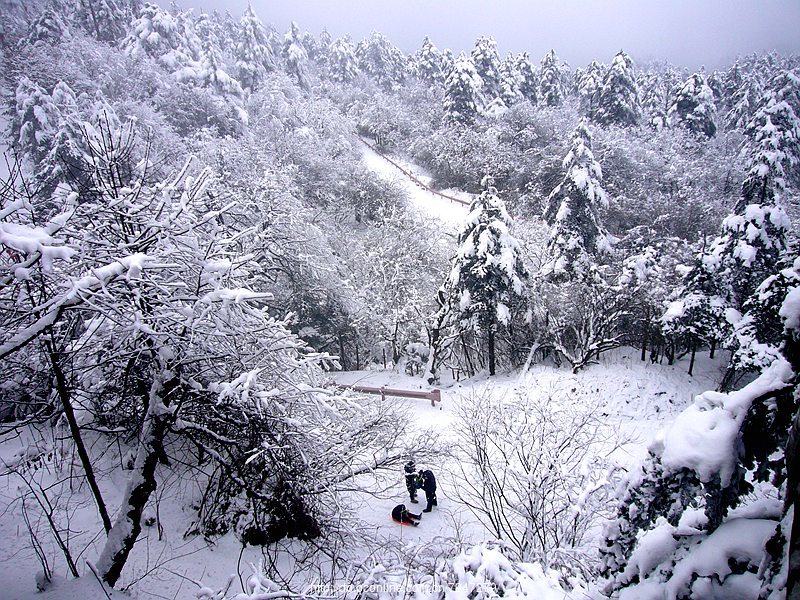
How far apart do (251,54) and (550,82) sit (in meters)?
30.1

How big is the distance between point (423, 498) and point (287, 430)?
5168 mm

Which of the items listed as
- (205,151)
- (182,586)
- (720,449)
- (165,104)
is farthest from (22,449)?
(165,104)

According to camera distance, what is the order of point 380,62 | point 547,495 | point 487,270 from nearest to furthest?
point 547,495, point 487,270, point 380,62

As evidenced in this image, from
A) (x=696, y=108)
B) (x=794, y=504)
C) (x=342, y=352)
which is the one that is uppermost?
(x=696, y=108)

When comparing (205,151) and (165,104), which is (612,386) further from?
(165,104)

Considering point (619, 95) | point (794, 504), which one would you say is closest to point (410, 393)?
point (794, 504)

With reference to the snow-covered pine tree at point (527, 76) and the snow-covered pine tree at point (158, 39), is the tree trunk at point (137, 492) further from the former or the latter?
the snow-covered pine tree at point (527, 76)

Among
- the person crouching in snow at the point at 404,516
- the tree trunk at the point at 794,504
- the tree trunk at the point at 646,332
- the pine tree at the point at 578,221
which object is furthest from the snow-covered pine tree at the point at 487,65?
the tree trunk at the point at 794,504

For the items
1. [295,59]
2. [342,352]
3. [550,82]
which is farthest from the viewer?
[295,59]

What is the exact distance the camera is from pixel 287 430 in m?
6.30

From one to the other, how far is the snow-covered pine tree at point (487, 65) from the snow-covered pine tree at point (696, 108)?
15786 mm

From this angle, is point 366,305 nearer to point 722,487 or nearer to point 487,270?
point 487,270

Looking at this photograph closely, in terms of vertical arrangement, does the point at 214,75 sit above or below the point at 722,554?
above

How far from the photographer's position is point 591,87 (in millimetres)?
38062
